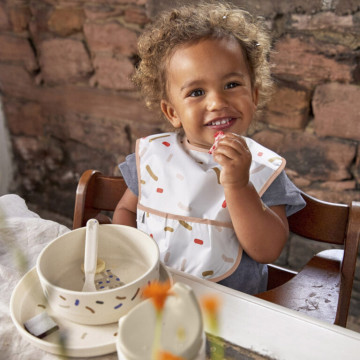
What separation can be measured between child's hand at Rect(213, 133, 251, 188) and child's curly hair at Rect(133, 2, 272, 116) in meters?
0.28

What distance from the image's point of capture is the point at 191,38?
1.04 m

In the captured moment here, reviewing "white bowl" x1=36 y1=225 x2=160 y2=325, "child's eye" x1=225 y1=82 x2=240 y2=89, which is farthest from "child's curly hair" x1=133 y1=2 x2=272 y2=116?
"white bowl" x1=36 y1=225 x2=160 y2=325

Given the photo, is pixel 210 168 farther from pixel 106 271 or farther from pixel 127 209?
pixel 106 271

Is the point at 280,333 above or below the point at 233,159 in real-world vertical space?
below

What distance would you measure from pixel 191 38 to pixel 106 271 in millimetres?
601

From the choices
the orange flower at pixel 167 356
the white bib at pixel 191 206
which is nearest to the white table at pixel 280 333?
the orange flower at pixel 167 356

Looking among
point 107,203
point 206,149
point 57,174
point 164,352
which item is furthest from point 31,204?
point 164,352

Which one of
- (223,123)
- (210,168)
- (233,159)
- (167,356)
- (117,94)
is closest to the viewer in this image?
(167,356)

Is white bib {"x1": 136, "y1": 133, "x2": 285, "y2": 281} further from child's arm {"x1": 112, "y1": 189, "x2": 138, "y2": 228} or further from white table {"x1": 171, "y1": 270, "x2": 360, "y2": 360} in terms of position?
white table {"x1": 171, "y1": 270, "x2": 360, "y2": 360}

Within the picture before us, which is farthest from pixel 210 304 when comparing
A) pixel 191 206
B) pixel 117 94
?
pixel 117 94

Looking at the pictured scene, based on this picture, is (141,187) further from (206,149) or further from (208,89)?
(208,89)

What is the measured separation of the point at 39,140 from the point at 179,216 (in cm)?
165

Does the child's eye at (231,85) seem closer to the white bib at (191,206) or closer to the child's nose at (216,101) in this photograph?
the child's nose at (216,101)

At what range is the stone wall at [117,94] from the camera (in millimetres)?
1580
